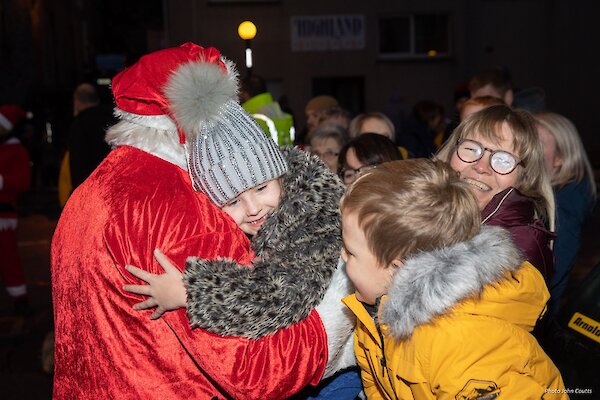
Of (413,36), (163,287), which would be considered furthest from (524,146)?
(413,36)

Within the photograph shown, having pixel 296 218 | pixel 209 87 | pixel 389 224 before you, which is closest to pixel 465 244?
pixel 389 224

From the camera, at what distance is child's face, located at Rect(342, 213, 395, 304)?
78.9 inches

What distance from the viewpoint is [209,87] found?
6.55ft

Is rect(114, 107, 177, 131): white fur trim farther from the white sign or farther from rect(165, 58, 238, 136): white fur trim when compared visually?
the white sign

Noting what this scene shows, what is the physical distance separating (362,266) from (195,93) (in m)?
0.70

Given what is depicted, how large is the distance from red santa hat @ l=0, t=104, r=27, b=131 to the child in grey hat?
515 centimetres

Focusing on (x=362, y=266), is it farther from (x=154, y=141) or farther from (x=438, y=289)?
(x=154, y=141)

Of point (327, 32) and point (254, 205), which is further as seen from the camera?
point (327, 32)

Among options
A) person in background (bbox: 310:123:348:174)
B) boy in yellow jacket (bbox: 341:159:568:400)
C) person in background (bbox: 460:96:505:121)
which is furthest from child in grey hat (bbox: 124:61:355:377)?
person in background (bbox: 310:123:348:174)

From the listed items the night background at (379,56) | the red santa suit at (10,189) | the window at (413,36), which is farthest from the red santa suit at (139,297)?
the window at (413,36)

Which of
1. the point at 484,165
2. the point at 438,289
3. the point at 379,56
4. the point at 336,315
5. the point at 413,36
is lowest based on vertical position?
the point at 336,315

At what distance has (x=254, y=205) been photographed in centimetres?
217

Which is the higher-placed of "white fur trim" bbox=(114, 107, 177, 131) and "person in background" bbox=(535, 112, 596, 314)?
"white fur trim" bbox=(114, 107, 177, 131)

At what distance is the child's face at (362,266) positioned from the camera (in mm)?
2004
